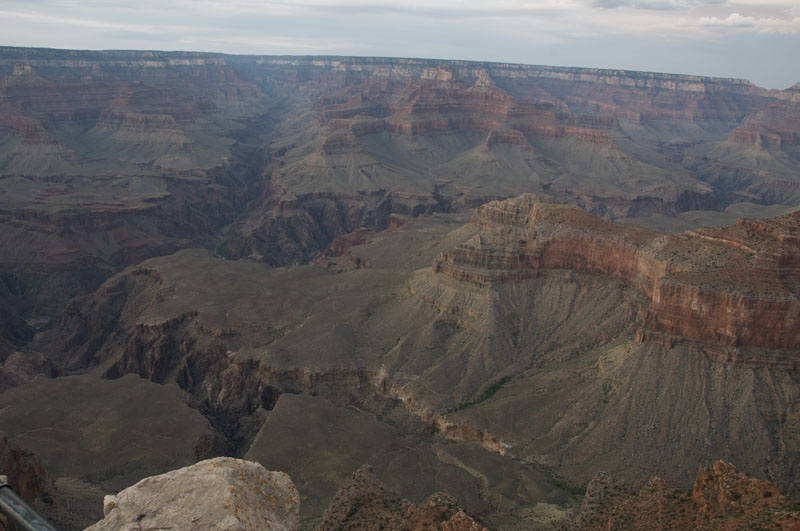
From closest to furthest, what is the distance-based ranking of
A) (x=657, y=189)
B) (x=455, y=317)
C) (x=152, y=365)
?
(x=455, y=317), (x=152, y=365), (x=657, y=189)

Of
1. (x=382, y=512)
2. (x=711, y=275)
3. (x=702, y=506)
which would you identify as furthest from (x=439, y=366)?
(x=702, y=506)

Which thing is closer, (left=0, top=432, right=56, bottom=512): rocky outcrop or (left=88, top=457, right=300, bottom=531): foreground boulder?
(left=88, top=457, right=300, bottom=531): foreground boulder

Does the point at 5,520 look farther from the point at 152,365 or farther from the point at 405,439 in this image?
the point at 152,365

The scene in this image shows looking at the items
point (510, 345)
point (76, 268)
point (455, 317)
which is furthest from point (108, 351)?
point (510, 345)

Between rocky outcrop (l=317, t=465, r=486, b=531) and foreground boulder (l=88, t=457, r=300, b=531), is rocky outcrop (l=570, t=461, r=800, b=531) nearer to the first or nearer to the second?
rocky outcrop (l=317, t=465, r=486, b=531)

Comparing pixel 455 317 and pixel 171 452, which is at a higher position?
pixel 455 317

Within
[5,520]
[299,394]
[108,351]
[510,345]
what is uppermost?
[5,520]

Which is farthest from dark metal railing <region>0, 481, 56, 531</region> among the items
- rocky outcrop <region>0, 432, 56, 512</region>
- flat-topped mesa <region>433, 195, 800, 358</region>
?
flat-topped mesa <region>433, 195, 800, 358</region>
